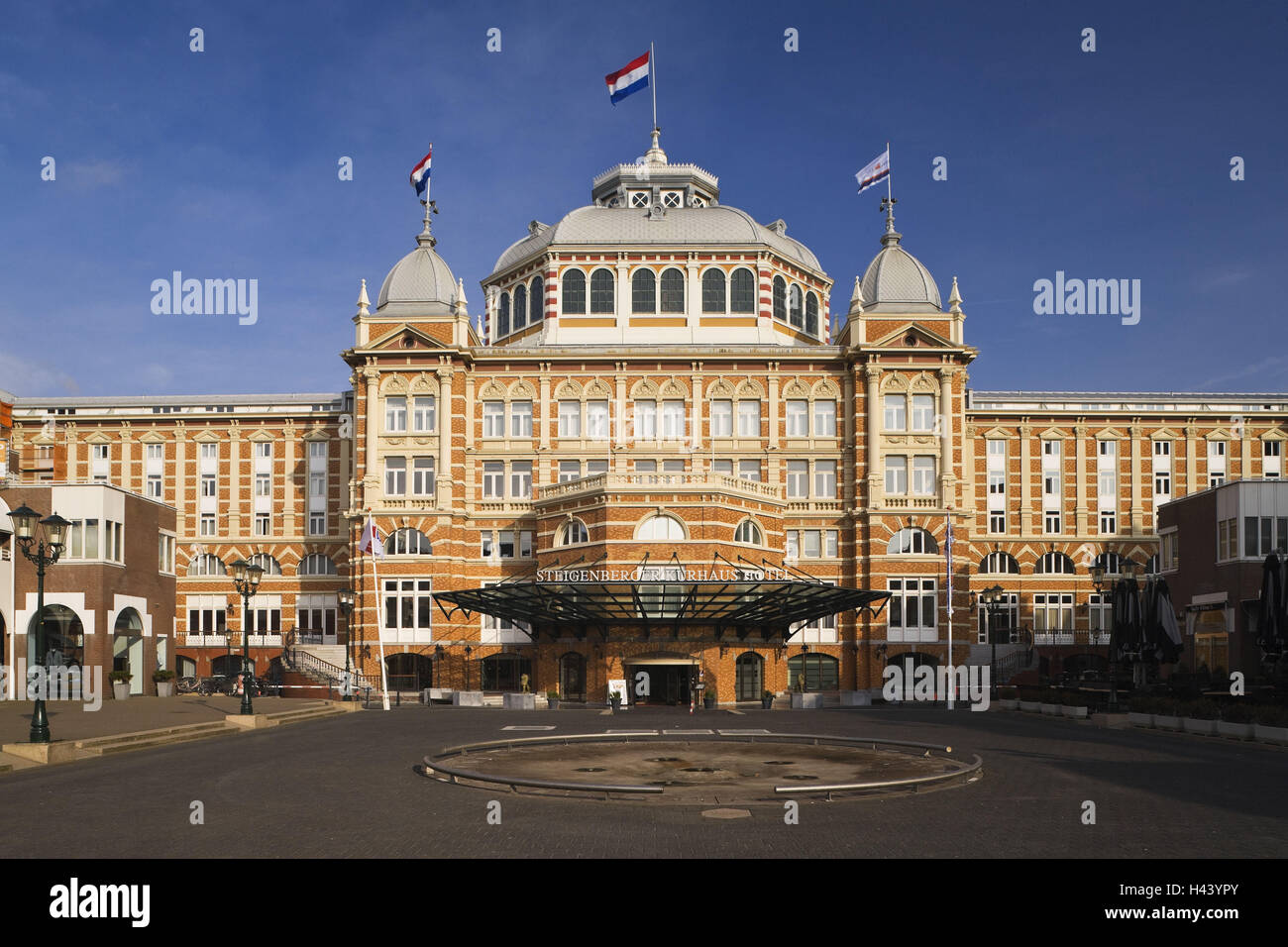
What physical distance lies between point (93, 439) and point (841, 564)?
165 ft

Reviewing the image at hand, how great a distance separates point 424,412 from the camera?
6719 centimetres

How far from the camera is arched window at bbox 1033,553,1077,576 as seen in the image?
76.8 m

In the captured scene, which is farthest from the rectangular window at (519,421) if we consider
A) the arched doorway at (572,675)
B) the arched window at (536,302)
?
the arched doorway at (572,675)

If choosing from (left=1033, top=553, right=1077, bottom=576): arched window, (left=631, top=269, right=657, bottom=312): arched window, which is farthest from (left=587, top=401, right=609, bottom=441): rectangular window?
(left=1033, top=553, right=1077, bottom=576): arched window

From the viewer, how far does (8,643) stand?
52.2 metres

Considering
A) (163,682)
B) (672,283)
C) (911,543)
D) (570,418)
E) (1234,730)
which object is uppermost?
(672,283)

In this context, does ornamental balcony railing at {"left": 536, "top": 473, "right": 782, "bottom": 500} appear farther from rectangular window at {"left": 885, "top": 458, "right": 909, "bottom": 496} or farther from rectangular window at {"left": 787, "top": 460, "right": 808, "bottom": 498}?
rectangular window at {"left": 885, "top": 458, "right": 909, "bottom": 496}

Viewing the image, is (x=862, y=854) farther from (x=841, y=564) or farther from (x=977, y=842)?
(x=841, y=564)

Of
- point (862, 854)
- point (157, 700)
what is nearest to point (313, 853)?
point (862, 854)

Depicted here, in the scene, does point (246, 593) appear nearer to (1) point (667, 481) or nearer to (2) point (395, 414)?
(1) point (667, 481)

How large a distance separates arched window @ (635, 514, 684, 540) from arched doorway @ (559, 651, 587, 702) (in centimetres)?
745

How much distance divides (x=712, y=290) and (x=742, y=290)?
1837 mm

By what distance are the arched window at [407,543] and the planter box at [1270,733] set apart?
44.3 metres

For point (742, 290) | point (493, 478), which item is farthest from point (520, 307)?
point (742, 290)
